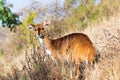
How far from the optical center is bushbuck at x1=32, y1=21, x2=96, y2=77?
8502 mm

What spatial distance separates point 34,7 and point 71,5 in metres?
2.71

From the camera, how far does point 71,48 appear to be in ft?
28.5

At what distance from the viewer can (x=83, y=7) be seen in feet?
85.7

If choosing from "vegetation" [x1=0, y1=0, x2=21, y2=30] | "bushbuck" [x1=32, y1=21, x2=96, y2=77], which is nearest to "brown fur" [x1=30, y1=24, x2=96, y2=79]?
"bushbuck" [x1=32, y1=21, x2=96, y2=77]

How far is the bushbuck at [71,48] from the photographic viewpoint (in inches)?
335

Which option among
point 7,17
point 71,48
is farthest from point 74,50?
point 7,17

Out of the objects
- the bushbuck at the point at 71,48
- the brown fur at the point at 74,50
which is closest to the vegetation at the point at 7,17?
the bushbuck at the point at 71,48

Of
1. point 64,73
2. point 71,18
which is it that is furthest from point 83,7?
point 64,73

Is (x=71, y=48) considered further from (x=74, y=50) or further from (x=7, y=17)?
(x=7, y=17)

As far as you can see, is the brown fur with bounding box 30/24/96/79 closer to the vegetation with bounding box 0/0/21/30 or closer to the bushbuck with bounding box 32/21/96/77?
the bushbuck with bounding box 32/21/96/77

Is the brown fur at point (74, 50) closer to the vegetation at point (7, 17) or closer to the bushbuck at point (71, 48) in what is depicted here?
the bushbuck at point (71, 48)

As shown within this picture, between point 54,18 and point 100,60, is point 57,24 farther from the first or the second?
point 100,60

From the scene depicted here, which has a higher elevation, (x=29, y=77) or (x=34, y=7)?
(x=34, y=7)

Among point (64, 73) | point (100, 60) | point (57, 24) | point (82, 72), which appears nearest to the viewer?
point (64, 73)
